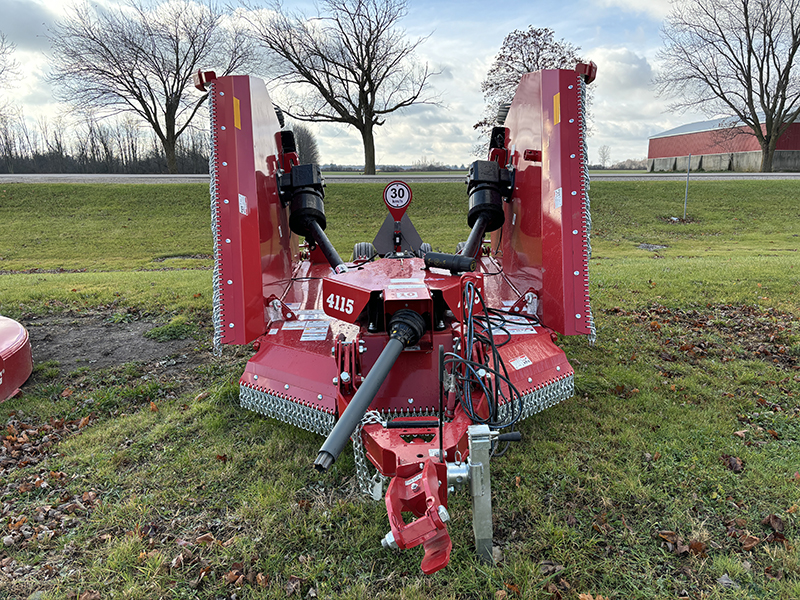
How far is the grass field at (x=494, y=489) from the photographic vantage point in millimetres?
2178

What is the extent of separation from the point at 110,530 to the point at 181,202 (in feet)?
50.4

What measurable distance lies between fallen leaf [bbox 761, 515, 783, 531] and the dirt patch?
15.8 ft

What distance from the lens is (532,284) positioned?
385cm

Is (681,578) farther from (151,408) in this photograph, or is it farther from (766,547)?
(151,408)

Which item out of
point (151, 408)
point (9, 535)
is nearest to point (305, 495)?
point (9, 535)

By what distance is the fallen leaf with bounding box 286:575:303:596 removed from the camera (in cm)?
213

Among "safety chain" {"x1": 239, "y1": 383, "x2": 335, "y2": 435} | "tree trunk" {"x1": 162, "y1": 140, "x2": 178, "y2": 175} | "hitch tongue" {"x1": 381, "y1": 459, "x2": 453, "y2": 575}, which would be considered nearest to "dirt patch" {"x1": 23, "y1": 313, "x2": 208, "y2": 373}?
"safety chain" {"x1": 239, "y1": 383, "x2": 335, "y2": 435}

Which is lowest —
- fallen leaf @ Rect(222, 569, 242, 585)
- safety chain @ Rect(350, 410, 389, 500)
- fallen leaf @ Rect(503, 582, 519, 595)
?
fallen leaf @ Rect(503, 582, 519, 595)

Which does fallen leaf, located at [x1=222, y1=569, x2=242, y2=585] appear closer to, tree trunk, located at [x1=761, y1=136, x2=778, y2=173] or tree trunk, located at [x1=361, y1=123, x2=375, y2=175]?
tree trunk, located at [x1=361, y1=123, x2=375, y2=175]

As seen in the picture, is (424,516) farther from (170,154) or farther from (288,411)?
(170,154)

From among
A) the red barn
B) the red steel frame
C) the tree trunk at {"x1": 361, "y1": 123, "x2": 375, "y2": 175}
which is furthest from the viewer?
the red barn

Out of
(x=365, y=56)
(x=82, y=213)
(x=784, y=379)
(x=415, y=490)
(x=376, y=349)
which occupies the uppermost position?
(x=365, y=56)

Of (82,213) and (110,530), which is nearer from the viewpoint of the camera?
(110,530)

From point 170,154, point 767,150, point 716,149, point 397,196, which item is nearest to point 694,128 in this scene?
point 716,149
